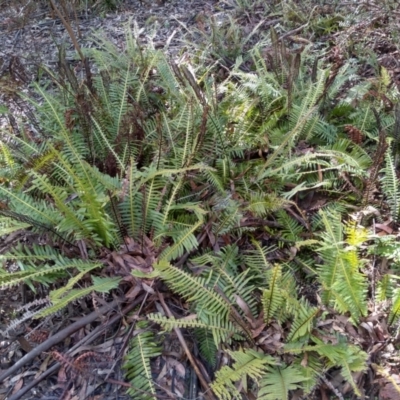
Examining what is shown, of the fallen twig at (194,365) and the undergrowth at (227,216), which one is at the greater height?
the undergrowth at (227,216)

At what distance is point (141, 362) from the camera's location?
5.75 feet

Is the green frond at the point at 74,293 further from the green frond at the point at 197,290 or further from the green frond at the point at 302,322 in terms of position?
the green frond at the point at 302,322

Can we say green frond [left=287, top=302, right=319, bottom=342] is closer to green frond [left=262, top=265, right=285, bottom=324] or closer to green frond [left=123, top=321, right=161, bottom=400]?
green frond [left=262, top=265, right=285, bottom=324]

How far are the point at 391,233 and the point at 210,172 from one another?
0.90m

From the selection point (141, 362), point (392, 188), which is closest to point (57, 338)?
point (141, 362)

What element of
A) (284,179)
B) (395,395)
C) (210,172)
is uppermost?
(210,172)

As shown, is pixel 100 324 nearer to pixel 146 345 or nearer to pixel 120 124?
pixel 146 345

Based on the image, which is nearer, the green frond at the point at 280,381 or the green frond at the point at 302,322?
the green frond at the point at 280,381

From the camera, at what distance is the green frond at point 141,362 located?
1706 mm

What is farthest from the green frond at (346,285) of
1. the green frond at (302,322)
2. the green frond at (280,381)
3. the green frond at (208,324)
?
the green frond at (208,324)

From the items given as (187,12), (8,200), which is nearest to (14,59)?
(8,200)

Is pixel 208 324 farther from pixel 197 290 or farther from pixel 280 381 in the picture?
pixel 280 381

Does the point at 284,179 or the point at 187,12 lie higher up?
the point at 187,12

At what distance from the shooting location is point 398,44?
3098mm
